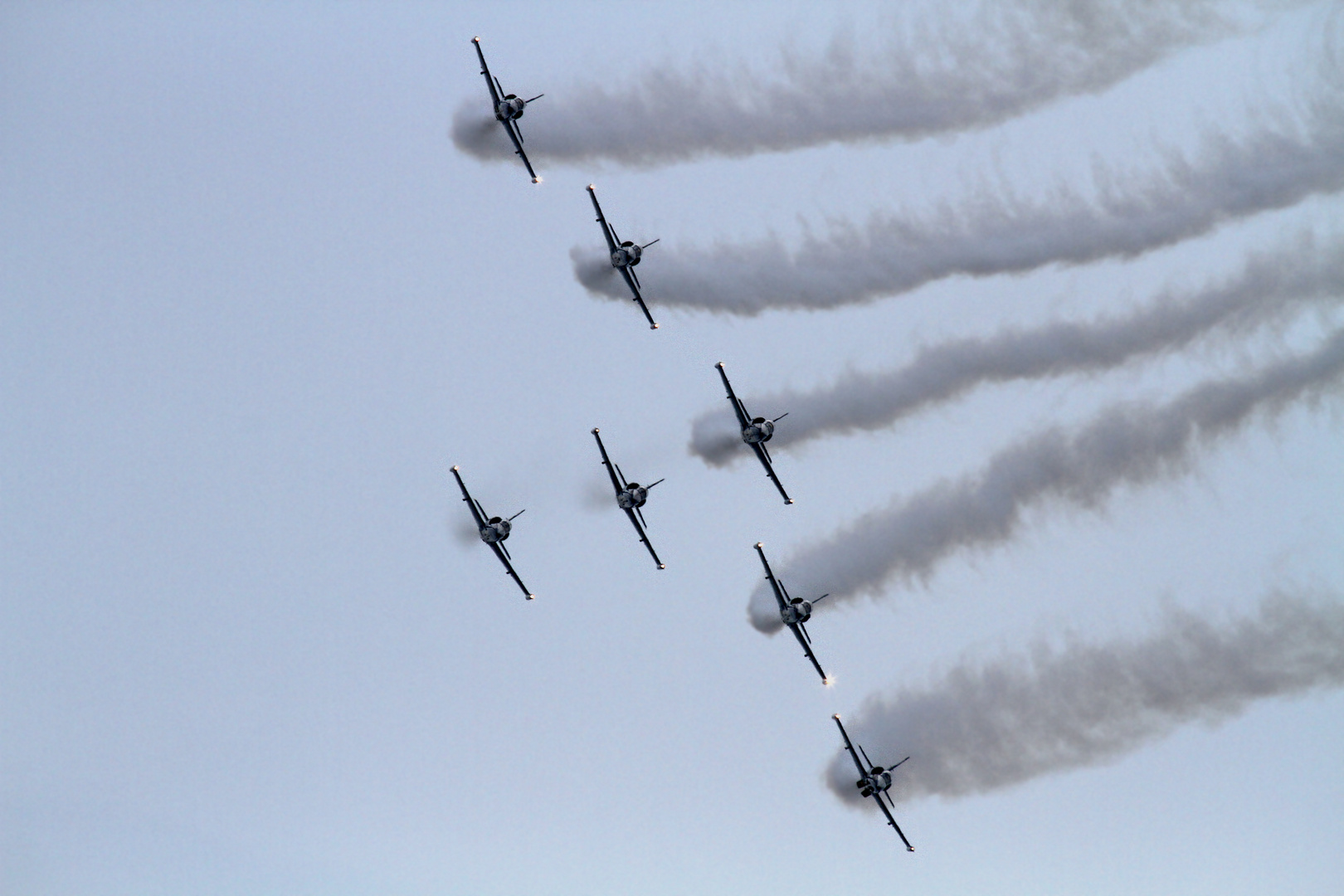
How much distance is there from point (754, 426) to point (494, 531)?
14018mm

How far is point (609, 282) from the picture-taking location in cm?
5981

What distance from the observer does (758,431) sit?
2272 inches

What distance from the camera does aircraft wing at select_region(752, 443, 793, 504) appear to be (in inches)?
2283

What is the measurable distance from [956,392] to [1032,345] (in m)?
4.31

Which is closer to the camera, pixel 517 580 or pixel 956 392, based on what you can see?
pixel 956 392

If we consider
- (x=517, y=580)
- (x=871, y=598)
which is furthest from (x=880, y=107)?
(x=517, y=580)

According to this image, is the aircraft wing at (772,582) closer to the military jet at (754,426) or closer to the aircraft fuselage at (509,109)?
the military jet at (754,426)

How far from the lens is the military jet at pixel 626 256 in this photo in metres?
59.0

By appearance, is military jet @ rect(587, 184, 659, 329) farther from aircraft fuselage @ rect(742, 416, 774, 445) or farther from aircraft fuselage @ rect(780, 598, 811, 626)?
aircraft fuselage @ rect(780, 598, 811, 626)

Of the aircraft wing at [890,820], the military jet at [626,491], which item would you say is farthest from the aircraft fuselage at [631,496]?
the aircraft wing at [890,820]

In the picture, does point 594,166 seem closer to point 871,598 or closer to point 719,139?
point 719,139

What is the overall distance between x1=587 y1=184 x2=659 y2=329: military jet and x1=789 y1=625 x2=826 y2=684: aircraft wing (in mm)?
15380

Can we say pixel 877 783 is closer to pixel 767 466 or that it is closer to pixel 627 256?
pixel 767 466

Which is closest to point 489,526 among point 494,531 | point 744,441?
point 494,531
